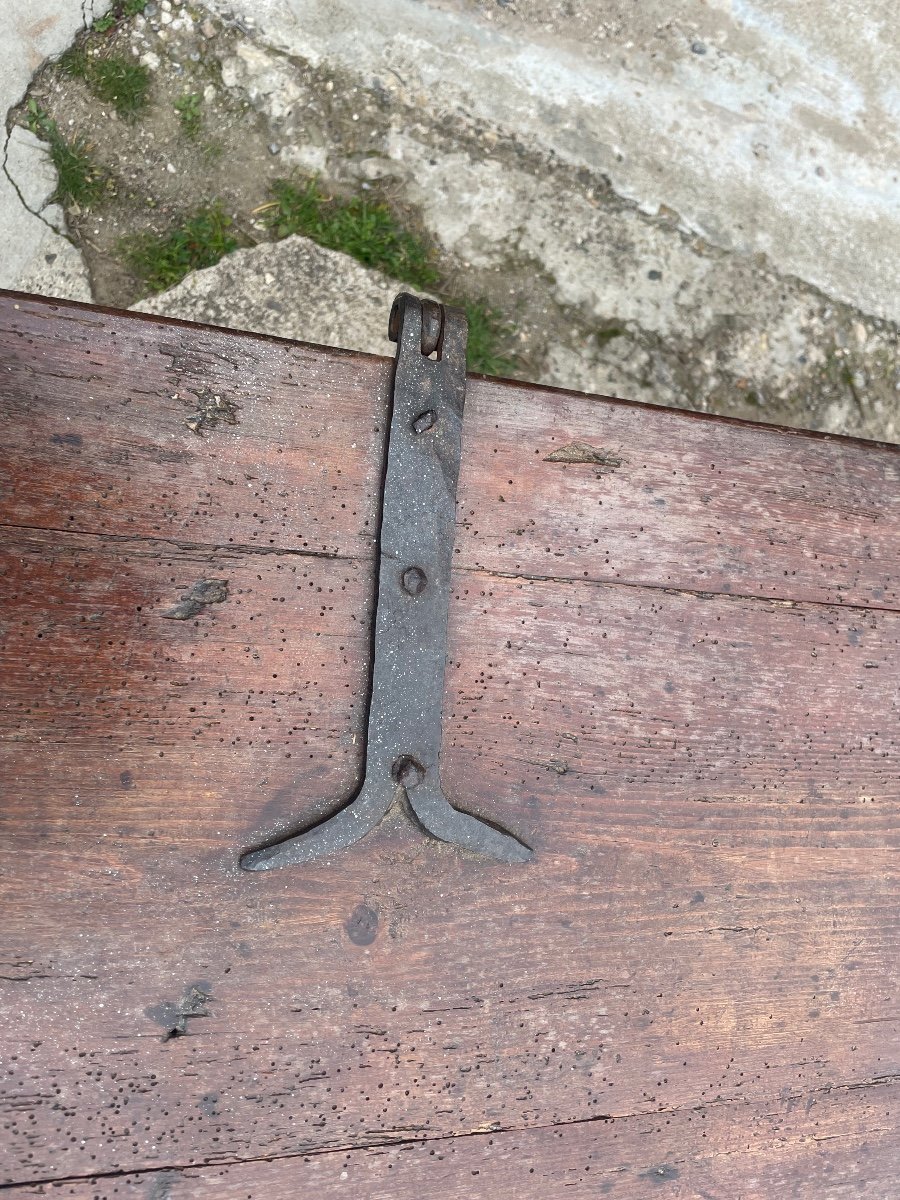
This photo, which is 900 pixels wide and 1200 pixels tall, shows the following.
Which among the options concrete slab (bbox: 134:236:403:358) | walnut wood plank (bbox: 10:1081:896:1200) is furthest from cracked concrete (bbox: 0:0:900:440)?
walnut wood plank (bbox: 10:1081:896:1200)

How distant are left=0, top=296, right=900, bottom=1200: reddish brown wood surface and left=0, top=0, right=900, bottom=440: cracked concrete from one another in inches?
33.2

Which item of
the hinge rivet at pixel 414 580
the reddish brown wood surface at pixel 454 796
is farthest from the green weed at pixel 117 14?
the hinge rivet at pixel 414 580

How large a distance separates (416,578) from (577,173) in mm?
1336

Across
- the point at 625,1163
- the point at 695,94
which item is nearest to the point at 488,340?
the point at 695,94

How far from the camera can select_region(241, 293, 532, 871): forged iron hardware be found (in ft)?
3.54

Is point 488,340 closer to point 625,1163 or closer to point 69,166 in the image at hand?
point 69,166

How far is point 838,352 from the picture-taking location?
6.97ft

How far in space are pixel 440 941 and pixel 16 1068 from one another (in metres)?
0.52

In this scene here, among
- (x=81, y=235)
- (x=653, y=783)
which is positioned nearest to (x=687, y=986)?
(x=653, y=783)

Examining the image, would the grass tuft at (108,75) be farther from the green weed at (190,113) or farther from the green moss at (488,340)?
the green moss at (488,340)

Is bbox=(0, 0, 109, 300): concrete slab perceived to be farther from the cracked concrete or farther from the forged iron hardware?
the forged iron hardware

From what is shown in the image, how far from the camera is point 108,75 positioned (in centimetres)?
175

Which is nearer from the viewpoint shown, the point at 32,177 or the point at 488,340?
the point at 32,177

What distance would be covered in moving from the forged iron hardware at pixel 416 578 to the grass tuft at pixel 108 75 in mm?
1093
